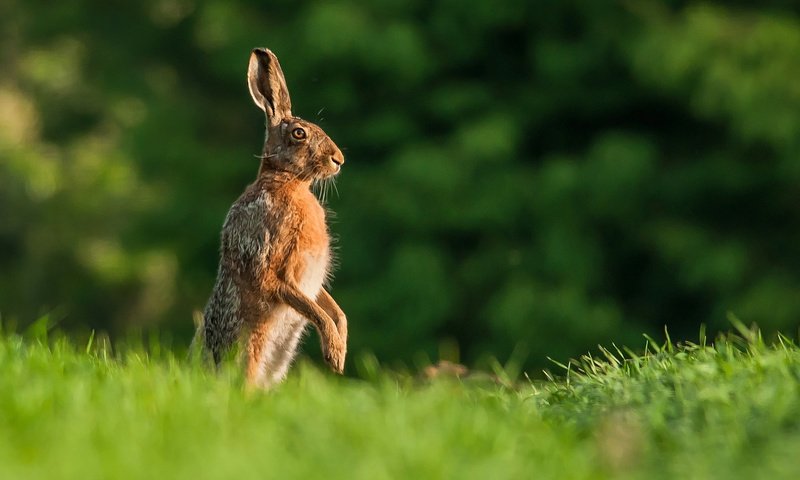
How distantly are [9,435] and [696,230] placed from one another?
475 inches

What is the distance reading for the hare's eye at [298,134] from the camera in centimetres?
611

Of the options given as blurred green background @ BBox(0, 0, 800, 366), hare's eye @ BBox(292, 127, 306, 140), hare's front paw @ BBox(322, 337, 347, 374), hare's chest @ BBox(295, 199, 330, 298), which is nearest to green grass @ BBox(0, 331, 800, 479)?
hare's front paw @ BBox(322, 337, 347, 374)

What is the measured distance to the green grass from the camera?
12.0 ft

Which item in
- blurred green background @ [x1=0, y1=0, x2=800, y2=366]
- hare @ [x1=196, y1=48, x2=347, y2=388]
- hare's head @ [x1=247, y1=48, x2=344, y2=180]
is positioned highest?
hare's head @ [x1=247, y1=48, x2=344, y2=180]

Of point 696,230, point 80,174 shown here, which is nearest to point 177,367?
point 696,230

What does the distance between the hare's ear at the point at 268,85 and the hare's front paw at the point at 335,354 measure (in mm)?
1139

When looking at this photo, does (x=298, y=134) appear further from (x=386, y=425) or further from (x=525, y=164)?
(x=525, y=164)

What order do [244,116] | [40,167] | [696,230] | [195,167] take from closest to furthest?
[696,230], [195,167], [244,116], [40,167]

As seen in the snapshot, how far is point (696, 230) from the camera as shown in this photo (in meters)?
15.0

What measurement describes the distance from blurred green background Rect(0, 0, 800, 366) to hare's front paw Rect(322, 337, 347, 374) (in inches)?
344

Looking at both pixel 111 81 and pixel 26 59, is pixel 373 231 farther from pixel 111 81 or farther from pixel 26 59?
pixel 26 59

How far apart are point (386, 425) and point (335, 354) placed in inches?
73.2

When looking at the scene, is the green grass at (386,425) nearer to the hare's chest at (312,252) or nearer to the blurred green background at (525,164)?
the hare's chest at (312,252)

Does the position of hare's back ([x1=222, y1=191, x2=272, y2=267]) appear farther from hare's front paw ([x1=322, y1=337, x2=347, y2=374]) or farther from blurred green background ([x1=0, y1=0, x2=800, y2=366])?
blurred green background ([x1=0, y1=0, x2=800, y2=366])
